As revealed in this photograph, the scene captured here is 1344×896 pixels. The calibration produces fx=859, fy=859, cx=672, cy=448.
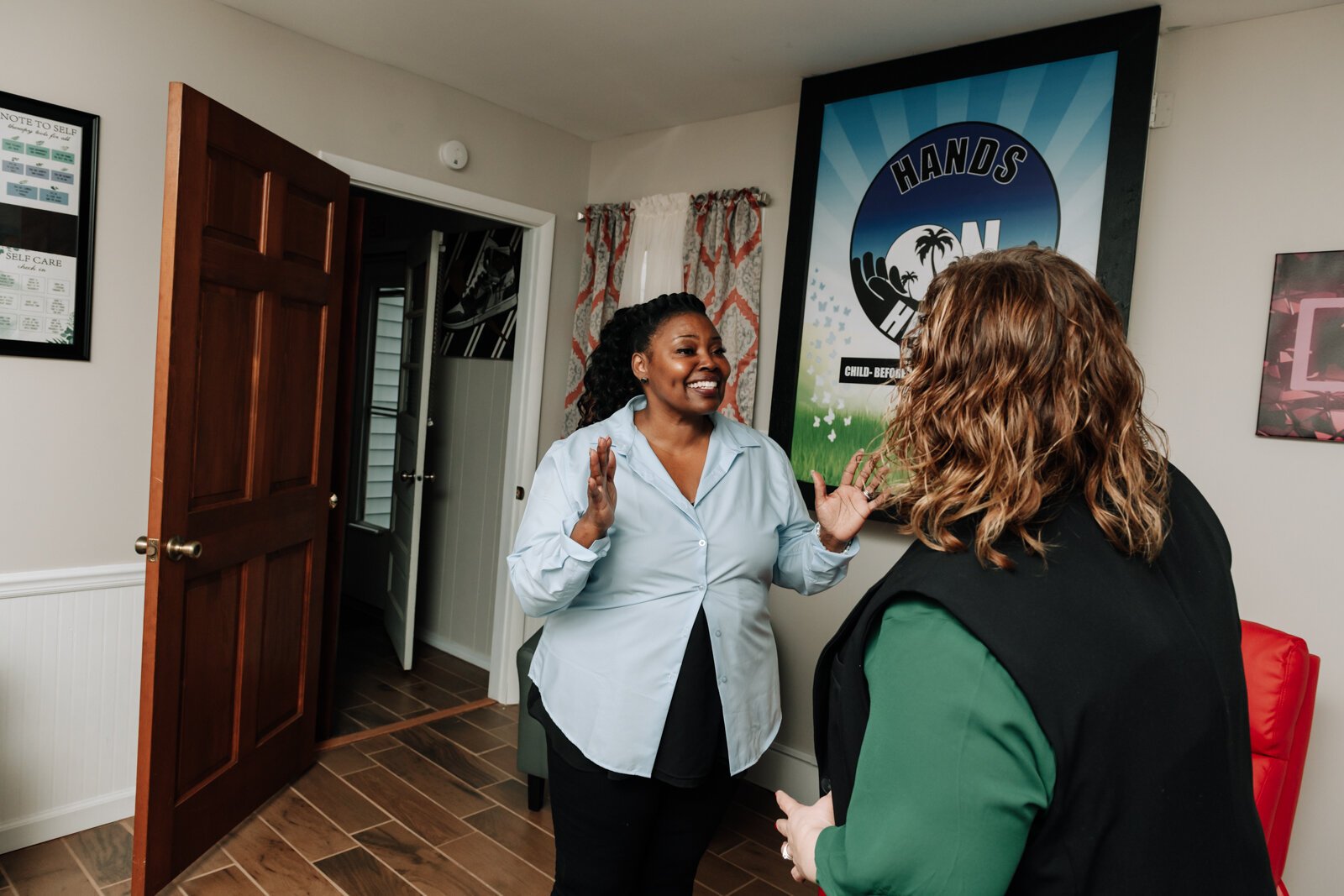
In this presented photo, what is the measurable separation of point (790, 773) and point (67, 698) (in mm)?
2367

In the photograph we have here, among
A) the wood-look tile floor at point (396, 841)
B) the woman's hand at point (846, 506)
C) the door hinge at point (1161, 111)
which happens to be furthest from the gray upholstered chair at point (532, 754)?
the door hinge at point (1161, 111)

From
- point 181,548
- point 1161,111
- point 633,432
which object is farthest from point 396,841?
point 1161,111

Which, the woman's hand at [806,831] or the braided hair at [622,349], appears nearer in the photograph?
the woman's hand at [806,831]

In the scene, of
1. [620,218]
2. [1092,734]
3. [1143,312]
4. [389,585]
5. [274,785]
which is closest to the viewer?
[1092,734]

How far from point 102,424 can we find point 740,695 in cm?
210

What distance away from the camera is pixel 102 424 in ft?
8.38

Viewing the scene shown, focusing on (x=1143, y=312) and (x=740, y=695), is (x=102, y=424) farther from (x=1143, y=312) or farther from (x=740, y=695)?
(x=1143, y=312)

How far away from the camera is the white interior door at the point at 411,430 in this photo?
4051 millimetres

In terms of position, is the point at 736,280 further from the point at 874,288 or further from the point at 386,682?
the point at 386,682

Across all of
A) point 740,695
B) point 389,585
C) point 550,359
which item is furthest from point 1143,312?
point 389,585

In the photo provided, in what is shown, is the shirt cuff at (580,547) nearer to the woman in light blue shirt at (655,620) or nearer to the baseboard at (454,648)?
the woman in light blue shirt at (655,620)

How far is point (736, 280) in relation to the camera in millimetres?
3342

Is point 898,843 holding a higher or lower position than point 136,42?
lower

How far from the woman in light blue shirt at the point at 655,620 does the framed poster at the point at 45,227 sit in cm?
168
